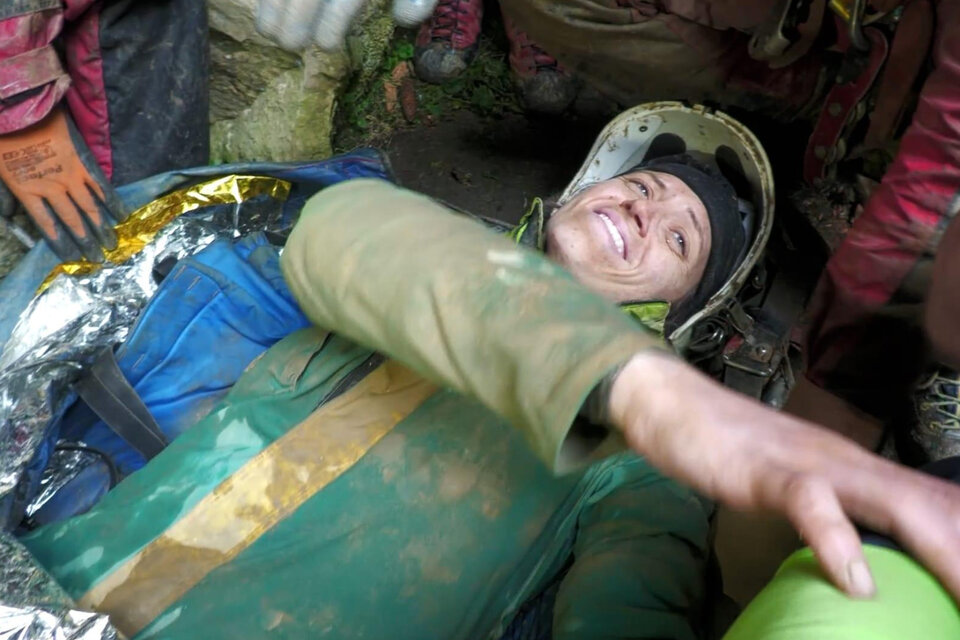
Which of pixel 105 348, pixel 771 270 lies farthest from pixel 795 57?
pixel 105 348

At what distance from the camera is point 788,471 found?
0.72 m

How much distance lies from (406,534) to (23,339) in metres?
1.06

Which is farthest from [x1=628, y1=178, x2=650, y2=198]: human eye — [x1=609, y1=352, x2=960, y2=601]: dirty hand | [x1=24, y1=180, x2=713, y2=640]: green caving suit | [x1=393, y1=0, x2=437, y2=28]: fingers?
[x1=393, y1=0, x2=437, y2=28]: fingers

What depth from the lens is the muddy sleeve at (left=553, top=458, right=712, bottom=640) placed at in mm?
1147

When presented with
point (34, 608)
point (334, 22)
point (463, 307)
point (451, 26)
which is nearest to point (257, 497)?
point (34, 608)

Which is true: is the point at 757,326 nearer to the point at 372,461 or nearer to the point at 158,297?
the point at 372,461

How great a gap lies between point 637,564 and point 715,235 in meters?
0.94

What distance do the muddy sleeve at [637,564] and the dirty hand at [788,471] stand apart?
43 cm

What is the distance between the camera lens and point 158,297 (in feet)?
5.69

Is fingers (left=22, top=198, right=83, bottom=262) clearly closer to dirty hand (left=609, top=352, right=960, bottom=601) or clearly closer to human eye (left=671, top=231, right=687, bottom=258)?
human eye (left=671, top=231, right=687, bottom=258)

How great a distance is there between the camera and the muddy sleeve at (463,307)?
0.88 meters

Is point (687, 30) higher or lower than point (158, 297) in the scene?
higher

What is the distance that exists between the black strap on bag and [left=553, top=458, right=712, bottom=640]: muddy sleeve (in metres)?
0.84

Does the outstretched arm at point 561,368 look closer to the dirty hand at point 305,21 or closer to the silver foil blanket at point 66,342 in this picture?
the silver foil blanket at point 66,342
